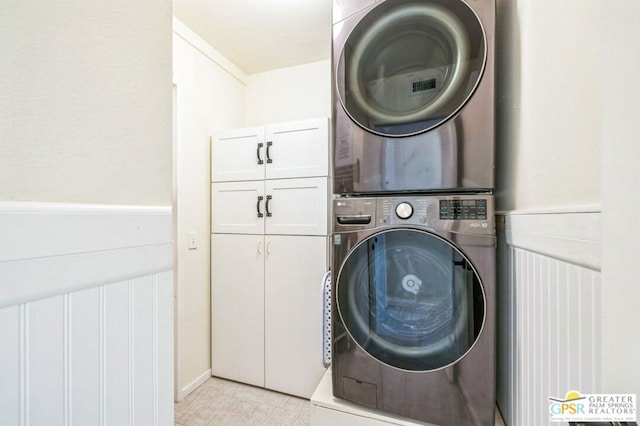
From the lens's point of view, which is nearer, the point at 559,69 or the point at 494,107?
the point at 559,69

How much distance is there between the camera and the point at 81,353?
1.49 ft

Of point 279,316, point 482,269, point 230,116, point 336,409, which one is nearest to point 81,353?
point 336,409

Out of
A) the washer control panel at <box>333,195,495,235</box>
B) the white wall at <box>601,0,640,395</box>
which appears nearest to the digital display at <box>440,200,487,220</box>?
the washer control panel at <box>333,195,495,235</box>

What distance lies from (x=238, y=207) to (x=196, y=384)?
130 cm

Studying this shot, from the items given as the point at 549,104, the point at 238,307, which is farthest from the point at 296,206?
the point at 549,104

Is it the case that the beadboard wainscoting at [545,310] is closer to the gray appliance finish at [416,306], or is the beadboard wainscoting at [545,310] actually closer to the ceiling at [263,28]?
the gray appliance finish at [416,306]

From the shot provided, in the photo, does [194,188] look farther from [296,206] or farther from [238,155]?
[296,206]

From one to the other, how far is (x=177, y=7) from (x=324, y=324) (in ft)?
6.86

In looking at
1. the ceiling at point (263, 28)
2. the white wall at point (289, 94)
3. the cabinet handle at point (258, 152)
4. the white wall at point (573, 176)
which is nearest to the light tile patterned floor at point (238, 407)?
the white wall at point (573, 176)

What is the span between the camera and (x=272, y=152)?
1938 mm

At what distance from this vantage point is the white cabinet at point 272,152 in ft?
6.03

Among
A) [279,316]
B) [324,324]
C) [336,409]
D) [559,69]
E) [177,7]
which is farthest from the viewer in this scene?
[279,316]

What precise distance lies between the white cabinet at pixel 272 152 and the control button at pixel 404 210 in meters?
0.85

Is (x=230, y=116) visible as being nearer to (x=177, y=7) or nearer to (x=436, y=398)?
(x=177, y=7)
